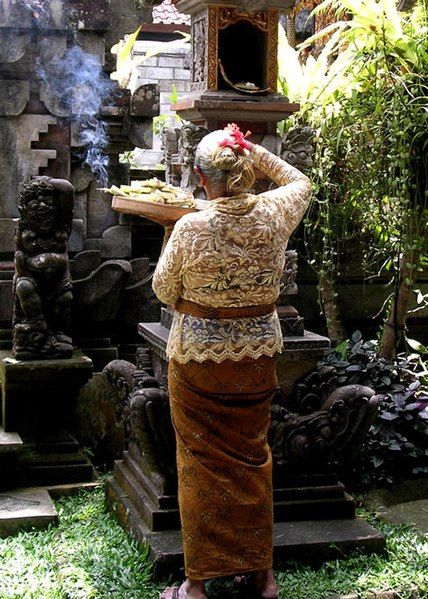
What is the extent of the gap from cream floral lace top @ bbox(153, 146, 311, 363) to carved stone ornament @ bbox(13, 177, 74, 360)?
190 centimetres

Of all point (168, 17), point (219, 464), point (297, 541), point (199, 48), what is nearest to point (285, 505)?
point (297, 541)

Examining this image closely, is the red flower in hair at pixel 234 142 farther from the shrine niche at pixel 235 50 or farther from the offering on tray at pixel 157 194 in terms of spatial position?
the shrine niche at pixel 235 50

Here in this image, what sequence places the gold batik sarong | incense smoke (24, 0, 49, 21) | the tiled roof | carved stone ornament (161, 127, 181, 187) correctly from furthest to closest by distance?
the tiled roof < incense smoke (24, 0, 49, 21) < carved stone ornament (161, 127, 181, 187) < the gold batik sarong

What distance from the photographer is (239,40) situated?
255 inches

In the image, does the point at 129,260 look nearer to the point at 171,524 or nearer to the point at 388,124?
the point at 388,124

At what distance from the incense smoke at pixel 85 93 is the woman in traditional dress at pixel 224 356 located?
2.84m

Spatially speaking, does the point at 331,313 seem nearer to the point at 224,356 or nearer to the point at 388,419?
the point at 388,419

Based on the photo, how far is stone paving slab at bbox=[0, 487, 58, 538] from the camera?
612 cm

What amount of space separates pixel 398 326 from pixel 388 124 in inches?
61.3

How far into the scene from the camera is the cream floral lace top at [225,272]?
4.91 m

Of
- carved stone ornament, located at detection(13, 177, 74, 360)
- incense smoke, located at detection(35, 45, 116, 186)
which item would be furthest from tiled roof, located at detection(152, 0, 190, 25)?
carved stone ornament, located at detection(13, 177, 74, 360)

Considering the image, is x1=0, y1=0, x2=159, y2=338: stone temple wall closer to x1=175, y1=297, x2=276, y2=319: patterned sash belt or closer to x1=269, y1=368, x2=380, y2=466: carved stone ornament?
x1=269, y1=368, x2=380, y2=466: carved stone ornament

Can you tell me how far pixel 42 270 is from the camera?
6785mm

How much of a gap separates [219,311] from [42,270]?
7.06 feet
